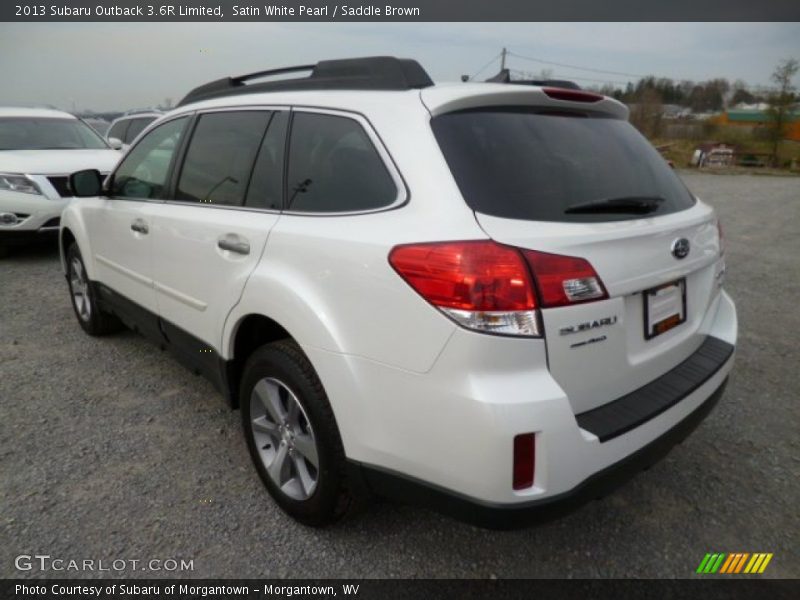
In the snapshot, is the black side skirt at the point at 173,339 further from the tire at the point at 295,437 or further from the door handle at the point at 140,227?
the door handle at the point at 140,227

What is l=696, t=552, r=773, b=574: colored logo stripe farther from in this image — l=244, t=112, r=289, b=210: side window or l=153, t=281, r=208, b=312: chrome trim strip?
l=153, t=281, r=208, b=312: chrome trim strip

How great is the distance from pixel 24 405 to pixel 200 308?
1561 millimetres

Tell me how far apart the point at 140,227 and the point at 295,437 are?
67.3 inches

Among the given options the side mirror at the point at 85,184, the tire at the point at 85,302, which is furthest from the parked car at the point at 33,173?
the side mirror at the point at 85,184

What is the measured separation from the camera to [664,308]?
6.55ft

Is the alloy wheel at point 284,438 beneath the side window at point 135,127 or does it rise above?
beneath

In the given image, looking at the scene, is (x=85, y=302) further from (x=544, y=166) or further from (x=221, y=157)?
(x=544, y=166)

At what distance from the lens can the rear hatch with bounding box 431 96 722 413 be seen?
1.68 m

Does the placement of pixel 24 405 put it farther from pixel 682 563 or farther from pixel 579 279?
pixel 682 563

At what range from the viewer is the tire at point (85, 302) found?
420cm

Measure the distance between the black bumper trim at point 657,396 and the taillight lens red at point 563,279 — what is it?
38 cm

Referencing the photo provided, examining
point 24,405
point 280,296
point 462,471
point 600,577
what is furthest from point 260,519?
point 24,405

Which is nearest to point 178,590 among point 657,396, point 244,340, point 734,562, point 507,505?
point 244,340

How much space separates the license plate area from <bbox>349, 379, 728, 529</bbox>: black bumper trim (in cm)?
37
